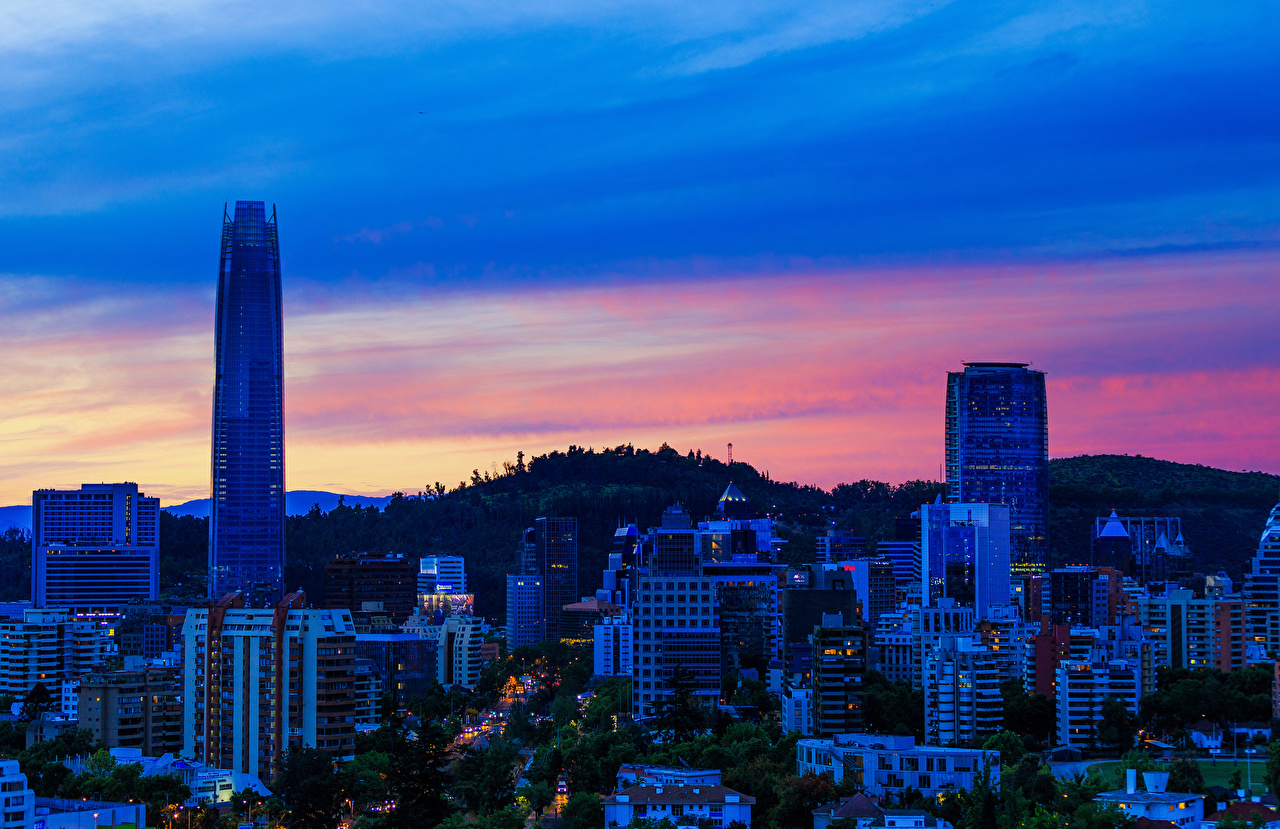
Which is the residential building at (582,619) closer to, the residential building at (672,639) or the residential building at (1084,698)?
the residential building at (672,639)

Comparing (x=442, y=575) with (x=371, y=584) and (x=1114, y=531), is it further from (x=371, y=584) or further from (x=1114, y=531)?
(x=1114, y=531)

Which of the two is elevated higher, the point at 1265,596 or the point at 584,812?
the point at 1265,596

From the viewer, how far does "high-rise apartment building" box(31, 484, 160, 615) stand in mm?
183750

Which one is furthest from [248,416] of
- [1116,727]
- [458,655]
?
[1116,727]

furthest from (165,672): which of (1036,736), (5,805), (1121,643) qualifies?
(1121,643)

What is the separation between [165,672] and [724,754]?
102 feet

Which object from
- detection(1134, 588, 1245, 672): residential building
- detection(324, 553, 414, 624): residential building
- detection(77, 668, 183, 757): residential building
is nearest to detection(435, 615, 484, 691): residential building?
detection(324, 553, 414, 624): residential building

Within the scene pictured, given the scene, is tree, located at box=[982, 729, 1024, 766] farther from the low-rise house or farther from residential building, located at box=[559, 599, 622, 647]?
residential building, located at box=[559, 599, 622, 647]

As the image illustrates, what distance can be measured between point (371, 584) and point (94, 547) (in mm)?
37643

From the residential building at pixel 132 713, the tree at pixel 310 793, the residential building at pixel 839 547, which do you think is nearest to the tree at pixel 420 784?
the tree at pixel 310 793

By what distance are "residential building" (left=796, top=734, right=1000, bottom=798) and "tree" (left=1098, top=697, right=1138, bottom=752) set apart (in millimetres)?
13016

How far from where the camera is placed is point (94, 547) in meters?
187

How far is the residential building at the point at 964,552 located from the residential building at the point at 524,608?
3592cm

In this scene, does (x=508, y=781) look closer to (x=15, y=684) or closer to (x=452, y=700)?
(x=452, y=700)
